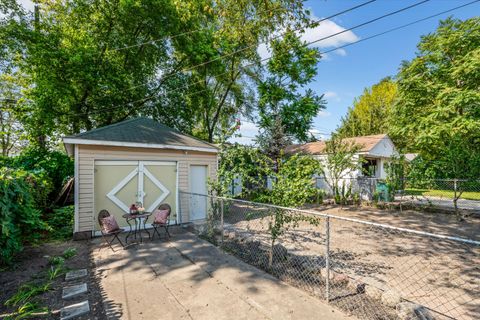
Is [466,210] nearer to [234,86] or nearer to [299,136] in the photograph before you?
[299,136]

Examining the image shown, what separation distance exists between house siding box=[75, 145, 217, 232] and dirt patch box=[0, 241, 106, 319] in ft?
2.65

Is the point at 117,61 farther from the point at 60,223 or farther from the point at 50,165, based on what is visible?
the point at 60,223

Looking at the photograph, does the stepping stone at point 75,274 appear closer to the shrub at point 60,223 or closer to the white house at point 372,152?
the shrub at point 60,223

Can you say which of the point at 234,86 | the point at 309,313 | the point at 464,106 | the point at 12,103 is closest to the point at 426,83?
the point at 464,106

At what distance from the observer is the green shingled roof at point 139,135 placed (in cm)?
674

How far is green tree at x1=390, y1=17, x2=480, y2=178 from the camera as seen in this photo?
36.0ft

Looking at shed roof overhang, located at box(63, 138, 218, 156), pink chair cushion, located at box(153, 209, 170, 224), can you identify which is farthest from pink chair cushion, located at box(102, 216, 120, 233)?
shed roof overhang, located at box(63, 138, 218, 156)

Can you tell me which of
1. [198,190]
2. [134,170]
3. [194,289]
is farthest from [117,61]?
[194,289]

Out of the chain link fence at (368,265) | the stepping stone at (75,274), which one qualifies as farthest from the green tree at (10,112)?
the chain link fence at (368,265)

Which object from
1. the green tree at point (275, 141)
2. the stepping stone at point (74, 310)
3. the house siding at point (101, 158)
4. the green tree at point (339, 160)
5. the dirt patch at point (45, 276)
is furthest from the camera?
the green tree at point (275, 141)

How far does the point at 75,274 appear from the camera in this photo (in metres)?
4.10

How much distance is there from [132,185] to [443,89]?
51.1 feet

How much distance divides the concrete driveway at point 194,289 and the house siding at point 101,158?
173 centimetres

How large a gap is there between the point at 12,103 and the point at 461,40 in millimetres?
23477
